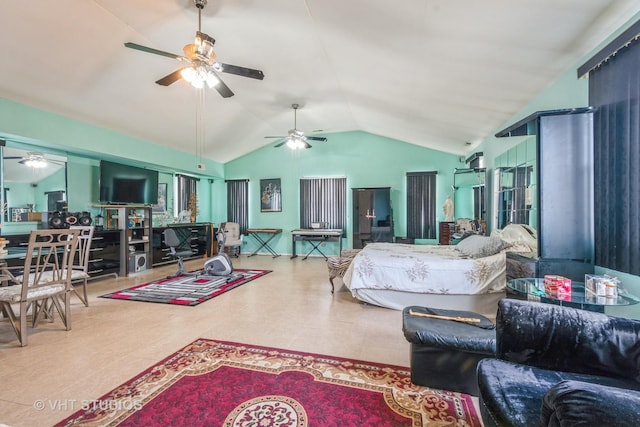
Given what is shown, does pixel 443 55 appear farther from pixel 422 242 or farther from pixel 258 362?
pixel 422 242

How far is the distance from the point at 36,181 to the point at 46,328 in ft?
9.29

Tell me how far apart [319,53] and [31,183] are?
15.5 feet

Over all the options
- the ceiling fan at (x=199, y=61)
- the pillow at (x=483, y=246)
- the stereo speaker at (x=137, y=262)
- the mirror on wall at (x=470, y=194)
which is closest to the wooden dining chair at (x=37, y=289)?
the ceiling fan at (x=199, y=61)

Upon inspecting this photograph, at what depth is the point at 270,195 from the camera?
7.82 metres

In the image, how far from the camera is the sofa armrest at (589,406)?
2.36 ft

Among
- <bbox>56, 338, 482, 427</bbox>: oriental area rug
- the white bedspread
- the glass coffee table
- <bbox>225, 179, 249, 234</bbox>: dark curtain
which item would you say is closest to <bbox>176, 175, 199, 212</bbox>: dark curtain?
<bbox>225, 179, 249, 234</bbox>: dark curtain

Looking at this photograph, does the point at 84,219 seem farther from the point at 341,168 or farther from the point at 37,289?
the point at 341,168

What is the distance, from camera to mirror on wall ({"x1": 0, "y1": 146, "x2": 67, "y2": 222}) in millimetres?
4078

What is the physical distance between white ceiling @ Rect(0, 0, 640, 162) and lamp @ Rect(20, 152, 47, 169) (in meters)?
0.92

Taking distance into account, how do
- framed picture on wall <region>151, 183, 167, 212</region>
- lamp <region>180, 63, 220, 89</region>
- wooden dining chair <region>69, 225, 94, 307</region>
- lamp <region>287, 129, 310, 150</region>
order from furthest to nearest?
framed picture on wall <region>151, 183, 167, 212</region> < lamp <region>287, 129, 310, 150</region> < wooden dining chair <region>69, 225, 94, 307</region> < lamp <region>180, 63, 220, 89</region>

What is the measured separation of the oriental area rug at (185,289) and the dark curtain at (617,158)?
400 cm

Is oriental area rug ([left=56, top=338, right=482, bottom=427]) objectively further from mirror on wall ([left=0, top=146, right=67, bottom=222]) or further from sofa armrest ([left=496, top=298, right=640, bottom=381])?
mirror on wall ([left=0, top=146, right=67, bottom=222])

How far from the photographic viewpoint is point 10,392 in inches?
70.9

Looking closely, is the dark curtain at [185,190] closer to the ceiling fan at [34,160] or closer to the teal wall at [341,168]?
Answer: the teal wall at [341,168]
